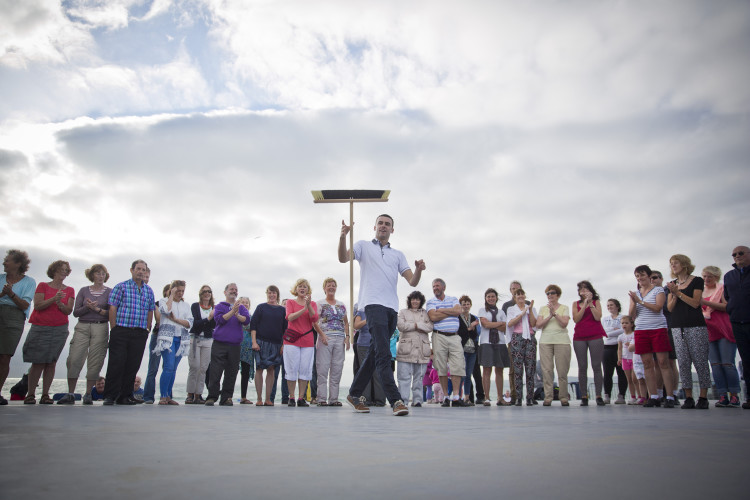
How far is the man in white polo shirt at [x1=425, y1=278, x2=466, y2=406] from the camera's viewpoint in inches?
302

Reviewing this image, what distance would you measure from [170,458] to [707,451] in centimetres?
205

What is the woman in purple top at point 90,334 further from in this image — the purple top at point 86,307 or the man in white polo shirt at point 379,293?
the man in white polo shirt at point 379,293

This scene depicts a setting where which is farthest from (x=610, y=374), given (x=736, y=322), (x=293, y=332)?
(x=293, y=332)

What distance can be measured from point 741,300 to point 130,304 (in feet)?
24.0

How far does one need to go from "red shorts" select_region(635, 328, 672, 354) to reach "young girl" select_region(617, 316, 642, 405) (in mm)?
1885

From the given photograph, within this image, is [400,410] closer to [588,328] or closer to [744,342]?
[744,342]

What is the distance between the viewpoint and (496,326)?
26.9 ft

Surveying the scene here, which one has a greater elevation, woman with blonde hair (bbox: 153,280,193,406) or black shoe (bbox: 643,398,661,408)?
woman with blonde hair (bbox: 153,280,193,406)

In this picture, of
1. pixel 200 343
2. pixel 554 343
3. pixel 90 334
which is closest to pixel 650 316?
pixel 554 343

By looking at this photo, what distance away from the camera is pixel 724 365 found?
20.8 feet

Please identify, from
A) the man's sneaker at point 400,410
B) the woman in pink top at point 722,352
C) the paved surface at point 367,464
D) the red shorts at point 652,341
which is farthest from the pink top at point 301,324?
the woman in pink top at point 722,352

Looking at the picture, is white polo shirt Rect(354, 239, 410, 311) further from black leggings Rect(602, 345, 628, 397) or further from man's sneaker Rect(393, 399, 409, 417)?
black leggings Rect(602, 345, 628, 397)

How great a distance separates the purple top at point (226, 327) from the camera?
7.53 m

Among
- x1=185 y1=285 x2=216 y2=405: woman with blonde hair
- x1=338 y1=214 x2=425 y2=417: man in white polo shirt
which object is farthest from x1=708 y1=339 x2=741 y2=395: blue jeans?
x1=185 y1=285 x2=216 y2=405: woman with blonde hair
